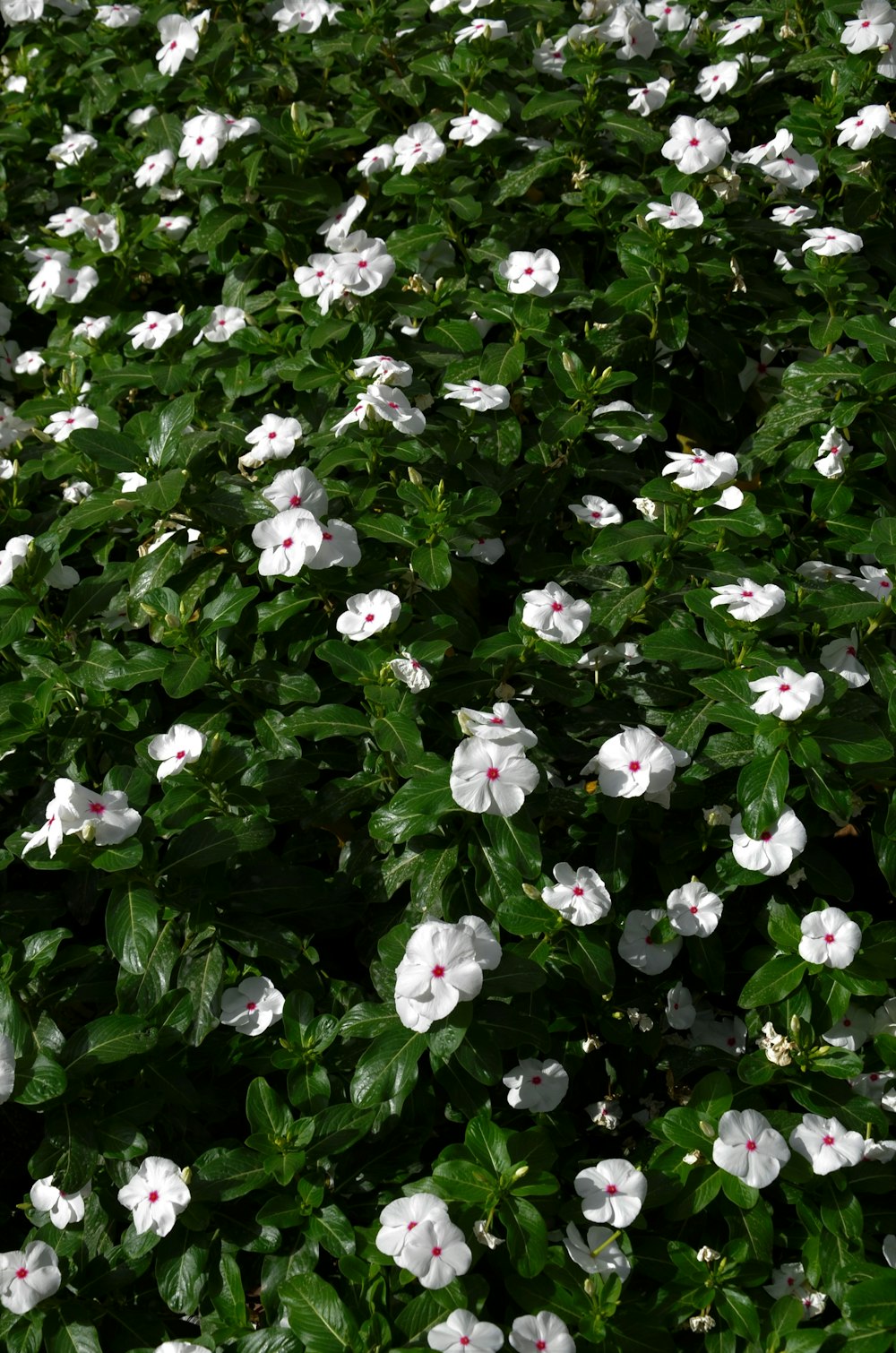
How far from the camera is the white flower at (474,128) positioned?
3.51 meters

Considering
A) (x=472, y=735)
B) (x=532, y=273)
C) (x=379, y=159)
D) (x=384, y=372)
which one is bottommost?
(x=472, y=735)

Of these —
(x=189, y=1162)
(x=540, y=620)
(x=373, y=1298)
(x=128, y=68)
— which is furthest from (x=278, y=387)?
(x=373, y=1298)

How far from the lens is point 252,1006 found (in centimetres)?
247

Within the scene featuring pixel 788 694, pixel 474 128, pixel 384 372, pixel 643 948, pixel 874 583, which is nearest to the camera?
pixel 788 694

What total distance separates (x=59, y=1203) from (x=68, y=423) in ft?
6.51

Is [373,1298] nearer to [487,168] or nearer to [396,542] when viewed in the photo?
[396,542]

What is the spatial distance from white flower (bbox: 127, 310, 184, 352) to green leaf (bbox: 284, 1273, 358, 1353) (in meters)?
2.54

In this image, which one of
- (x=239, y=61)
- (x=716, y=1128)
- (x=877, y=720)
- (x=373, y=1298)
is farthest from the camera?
(x=239, y=61)

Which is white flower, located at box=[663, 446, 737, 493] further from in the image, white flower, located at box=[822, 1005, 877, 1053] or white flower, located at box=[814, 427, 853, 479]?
white flower, located at box=[822, 1005, 877, 1053]

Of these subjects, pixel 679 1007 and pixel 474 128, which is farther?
pixel 474 128

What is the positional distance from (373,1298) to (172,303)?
3.32 metres

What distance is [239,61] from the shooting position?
4.09 m

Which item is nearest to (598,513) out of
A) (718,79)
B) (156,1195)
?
(718,79)

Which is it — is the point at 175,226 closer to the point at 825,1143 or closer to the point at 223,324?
the point at 223,324
